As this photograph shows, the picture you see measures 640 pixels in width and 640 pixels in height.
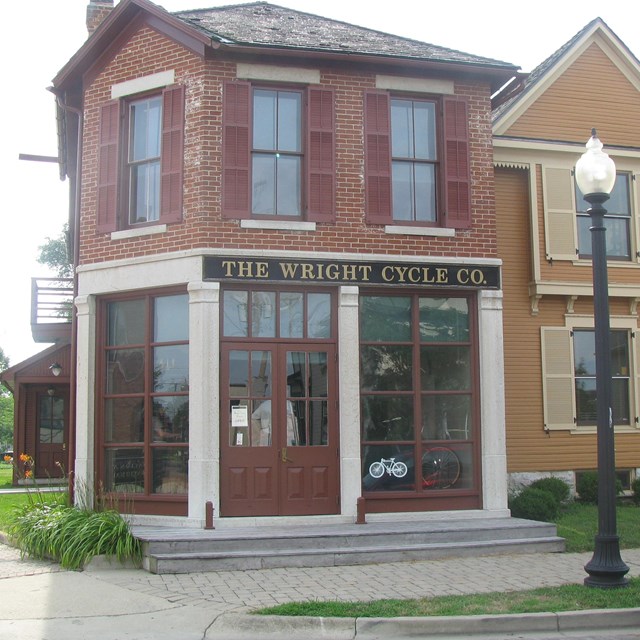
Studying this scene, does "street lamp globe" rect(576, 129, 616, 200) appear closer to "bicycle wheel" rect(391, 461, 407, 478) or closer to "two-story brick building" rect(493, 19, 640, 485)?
"bicycle wheel" rect(391, 461, 407, 478)

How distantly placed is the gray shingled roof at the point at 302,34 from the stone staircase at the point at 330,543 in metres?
6.44

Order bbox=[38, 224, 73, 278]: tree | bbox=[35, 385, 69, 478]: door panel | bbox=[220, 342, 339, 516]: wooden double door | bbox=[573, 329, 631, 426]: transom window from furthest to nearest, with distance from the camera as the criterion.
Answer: bbox=[38, 224, 73, 278]: tree < bbox=[35, 385, 69, 478]: door panel < bbox=[573, 329, 631, 426]: transom window < bbox=[220, 342, 339, 516]: wooden double door

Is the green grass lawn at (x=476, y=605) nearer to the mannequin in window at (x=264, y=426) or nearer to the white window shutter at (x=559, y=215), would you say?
the mannequin in window at (x=264, y=426)

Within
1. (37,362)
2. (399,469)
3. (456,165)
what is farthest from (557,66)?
(37,362)

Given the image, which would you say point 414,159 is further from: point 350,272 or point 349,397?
point 349,397

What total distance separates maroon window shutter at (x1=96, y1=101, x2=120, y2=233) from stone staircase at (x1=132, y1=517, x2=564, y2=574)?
438 centimetres

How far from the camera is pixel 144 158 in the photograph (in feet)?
42.1

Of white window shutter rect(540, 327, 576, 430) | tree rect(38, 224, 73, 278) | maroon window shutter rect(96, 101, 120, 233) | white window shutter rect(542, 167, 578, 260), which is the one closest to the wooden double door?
maroon window shutter rect(96, 101, 120, 233)

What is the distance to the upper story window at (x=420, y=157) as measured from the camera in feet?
41.9

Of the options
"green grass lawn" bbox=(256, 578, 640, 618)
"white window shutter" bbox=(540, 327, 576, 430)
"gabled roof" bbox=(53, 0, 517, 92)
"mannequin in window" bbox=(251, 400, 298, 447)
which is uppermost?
"gabled roof" bbox=(53, 0, 517, 92)

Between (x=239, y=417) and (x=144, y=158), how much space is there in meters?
4.02

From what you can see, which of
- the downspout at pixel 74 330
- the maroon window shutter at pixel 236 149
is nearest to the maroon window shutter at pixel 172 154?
the maroon window shutter at pixel 236 149

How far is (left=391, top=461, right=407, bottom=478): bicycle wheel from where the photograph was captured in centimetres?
1240

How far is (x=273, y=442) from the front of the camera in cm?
1190
